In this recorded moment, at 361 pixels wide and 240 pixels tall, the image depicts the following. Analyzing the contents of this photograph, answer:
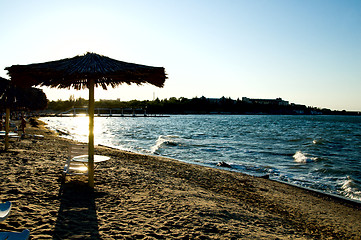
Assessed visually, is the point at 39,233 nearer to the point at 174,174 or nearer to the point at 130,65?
the point at 130,65

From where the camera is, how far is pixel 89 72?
5.54 m

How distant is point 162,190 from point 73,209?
8.90ft

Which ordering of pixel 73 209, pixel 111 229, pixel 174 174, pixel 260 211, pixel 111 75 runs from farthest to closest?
pixel 174 174
pixel 260 211
pixel 111 75
pixel 73 209
pixel 111 229

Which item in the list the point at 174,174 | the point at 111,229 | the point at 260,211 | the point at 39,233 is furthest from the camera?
the point at 174,174

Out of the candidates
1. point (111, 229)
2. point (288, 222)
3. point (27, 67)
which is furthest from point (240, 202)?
point (27, 67)

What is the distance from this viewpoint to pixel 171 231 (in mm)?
4703

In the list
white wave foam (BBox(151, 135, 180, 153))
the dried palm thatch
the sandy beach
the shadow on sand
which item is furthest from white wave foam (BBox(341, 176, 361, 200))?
white wave foam (BBox(151, 135, 180, 153))

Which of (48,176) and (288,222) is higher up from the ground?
(48,176)

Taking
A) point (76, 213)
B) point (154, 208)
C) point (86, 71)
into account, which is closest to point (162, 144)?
point (154, 208)

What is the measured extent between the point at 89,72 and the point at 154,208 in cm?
328

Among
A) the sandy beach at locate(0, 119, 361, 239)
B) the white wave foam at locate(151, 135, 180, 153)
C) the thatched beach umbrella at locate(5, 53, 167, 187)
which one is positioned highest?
the thatched beach umbrella at locate(5, 53, 167, 187)

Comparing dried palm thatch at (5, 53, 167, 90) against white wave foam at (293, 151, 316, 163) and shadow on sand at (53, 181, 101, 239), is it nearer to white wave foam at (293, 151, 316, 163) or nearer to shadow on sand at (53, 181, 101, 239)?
shadow on sand at (53, 181, 101, 239)

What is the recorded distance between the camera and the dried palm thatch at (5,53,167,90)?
5.68 meters

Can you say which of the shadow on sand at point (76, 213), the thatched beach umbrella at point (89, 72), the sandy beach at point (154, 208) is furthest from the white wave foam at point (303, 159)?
the shadow on sand at point (76, 213)
